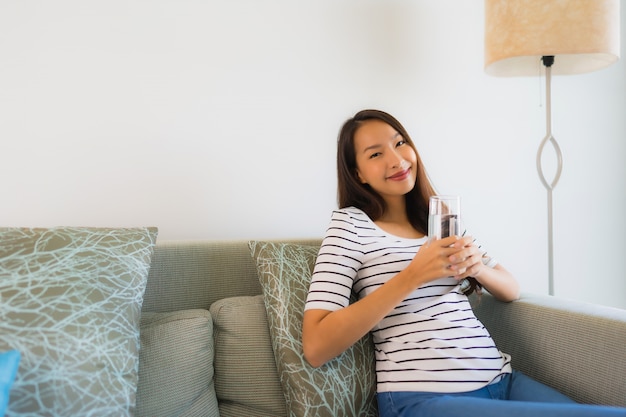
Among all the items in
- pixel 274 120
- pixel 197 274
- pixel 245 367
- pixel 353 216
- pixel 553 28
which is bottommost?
pixel 245 367

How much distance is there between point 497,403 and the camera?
102 cm

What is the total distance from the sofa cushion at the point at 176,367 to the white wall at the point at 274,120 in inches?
16.4

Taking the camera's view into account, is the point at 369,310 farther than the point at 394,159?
No

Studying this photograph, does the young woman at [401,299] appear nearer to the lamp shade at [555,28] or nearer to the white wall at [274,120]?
the white wall at [274,120]

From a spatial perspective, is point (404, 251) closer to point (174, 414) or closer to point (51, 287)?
point (174, 414)

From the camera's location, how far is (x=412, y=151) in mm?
1436

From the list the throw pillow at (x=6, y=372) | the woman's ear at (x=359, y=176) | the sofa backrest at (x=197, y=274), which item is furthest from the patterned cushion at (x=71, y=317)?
the woman's ear at (x=359, y=176)

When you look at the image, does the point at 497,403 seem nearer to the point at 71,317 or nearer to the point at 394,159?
the point at 394,159

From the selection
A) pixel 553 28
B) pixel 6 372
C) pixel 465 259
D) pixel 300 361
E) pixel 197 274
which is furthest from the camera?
pixel 553 28

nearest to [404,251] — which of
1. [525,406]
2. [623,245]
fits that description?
[525,406]

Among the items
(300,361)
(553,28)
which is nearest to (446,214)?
(300,361)

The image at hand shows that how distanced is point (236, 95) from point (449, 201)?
867 millimetres

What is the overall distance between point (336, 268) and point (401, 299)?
0.17 meters

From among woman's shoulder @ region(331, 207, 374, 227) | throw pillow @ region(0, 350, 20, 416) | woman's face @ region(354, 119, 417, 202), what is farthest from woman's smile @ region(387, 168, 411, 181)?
throw pillow @ region(0, 350, 20, 416)
